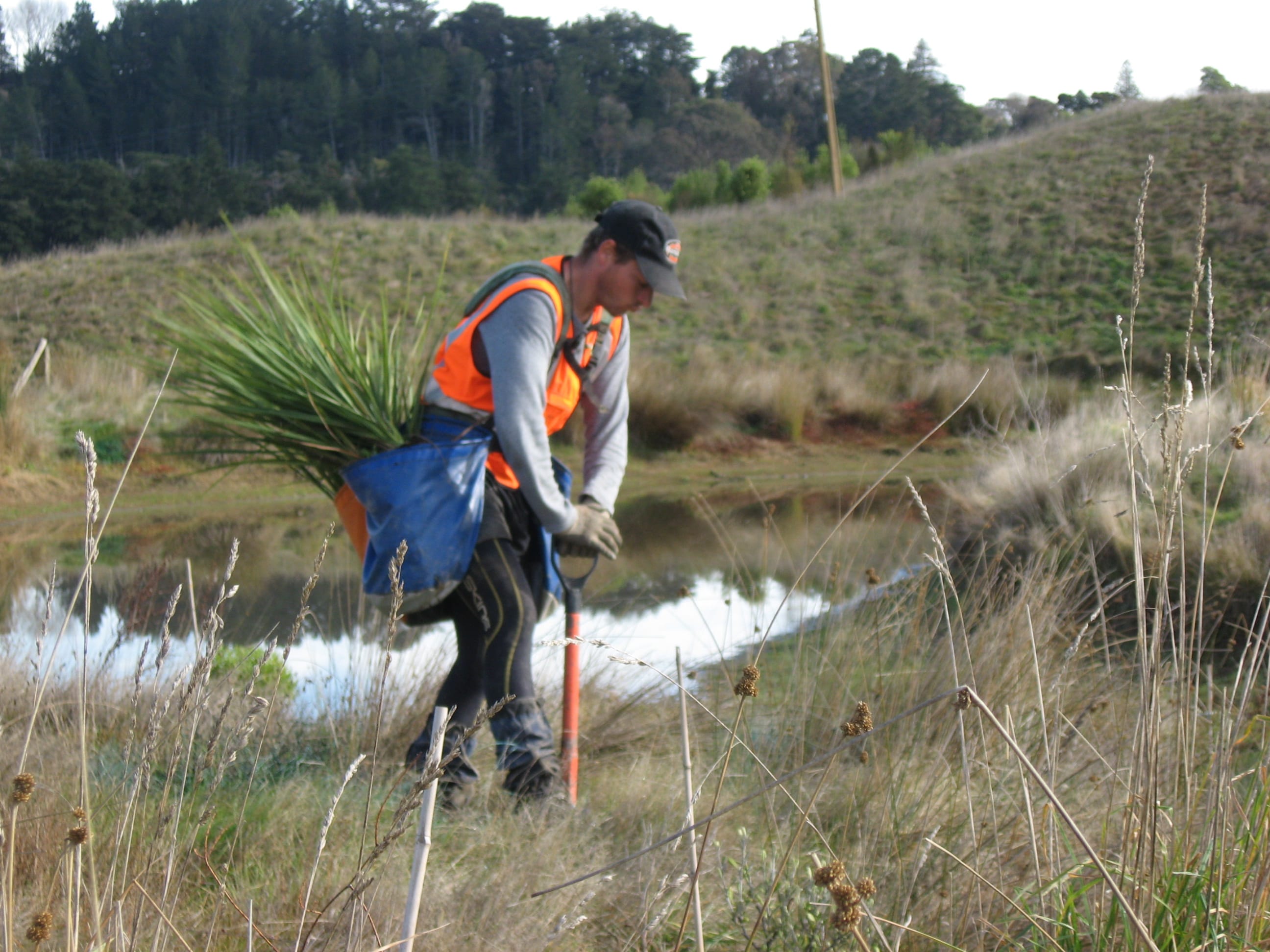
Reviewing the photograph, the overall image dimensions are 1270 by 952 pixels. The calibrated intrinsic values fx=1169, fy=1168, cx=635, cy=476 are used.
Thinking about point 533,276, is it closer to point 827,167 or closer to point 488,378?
point 488,378

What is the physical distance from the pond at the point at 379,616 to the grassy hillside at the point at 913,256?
8.59 meters

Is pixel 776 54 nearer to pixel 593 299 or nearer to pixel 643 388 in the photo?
pixel 643 388

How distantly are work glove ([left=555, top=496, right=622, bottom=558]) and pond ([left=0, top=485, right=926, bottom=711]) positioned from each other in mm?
278

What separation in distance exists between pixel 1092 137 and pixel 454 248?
58.0 ft

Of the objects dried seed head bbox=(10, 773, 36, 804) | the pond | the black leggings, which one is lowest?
the pond

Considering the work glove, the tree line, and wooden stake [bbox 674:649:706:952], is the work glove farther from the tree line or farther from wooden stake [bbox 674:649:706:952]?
the tree line

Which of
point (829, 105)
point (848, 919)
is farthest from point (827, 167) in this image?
point (848, 919)

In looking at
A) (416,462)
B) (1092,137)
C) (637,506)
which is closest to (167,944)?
(416,462)

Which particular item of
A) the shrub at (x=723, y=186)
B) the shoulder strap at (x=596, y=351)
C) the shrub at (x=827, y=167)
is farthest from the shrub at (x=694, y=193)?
the shoulder strap at (x=596, y=351)

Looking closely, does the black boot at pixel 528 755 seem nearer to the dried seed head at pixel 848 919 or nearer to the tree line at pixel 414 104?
the dried seed head at pixel 848 919

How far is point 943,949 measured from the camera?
71.4 inches

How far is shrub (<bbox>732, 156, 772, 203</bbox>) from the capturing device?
34281 mm

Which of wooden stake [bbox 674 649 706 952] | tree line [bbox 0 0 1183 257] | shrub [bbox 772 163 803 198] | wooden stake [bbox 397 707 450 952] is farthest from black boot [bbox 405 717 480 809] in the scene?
tree line [bbox 0 0 1183 257]

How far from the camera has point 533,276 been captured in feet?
9.60
